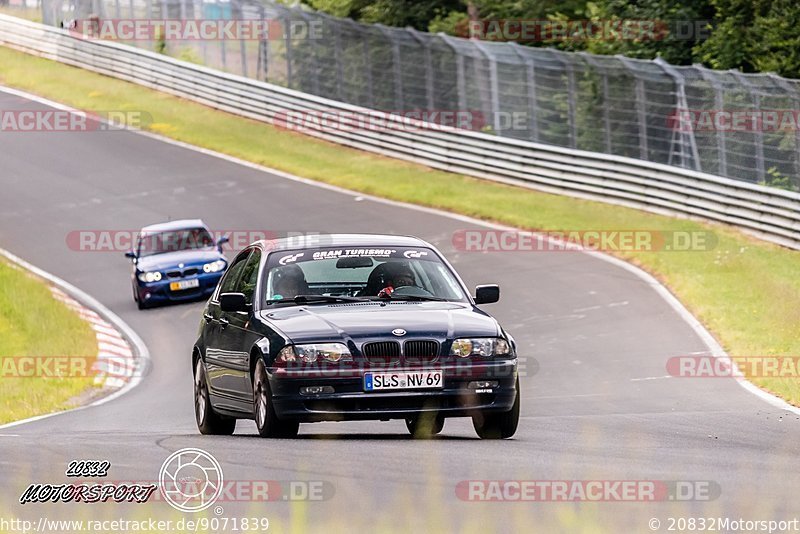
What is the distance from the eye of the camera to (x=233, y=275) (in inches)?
478

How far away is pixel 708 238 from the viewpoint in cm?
2722

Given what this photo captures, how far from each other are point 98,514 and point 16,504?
0.50 meters

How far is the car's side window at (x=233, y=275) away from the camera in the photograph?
39.3 ft

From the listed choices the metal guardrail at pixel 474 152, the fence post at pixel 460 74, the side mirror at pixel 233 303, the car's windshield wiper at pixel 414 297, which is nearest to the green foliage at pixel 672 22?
the fence post at pixel 460 74

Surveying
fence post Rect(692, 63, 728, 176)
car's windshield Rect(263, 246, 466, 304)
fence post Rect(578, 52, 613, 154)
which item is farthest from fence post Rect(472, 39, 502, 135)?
car's windshield Rect(263, 246, 466, 304)

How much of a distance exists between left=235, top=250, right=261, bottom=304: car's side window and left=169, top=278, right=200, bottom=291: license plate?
13.0m

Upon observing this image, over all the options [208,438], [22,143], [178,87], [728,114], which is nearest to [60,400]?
[208,438]

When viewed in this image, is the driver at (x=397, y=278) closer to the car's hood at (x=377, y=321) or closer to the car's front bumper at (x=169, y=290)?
the car's hood at (x=377, y=321)

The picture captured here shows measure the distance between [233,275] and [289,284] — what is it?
3.73ft

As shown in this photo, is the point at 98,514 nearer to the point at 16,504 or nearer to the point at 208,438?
the point at 16,504

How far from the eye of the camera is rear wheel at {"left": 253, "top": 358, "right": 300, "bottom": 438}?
1017 centimetres

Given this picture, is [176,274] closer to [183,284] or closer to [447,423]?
[183,284]

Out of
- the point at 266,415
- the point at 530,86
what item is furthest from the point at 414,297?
the point at 530,86

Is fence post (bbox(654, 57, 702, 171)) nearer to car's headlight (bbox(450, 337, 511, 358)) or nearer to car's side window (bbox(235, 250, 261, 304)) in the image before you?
car's side window (bbox(235, 250, 261, 304))
